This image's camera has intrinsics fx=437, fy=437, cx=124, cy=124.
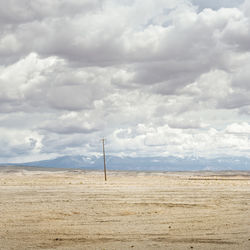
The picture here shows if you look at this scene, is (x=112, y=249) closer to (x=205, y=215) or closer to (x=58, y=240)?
(x=58, y=240)

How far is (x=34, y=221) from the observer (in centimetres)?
2341

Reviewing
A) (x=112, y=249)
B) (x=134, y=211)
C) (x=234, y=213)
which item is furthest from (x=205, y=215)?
(x=112, y=249)

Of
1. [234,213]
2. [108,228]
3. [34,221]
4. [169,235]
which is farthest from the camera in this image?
[234,213]

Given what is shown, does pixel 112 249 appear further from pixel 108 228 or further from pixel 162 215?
pixel 162 215

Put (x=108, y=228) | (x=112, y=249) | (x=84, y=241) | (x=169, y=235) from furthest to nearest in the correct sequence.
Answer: (x=108, y=228) < (x=169, y=235) < (x=84, y=241) < (x=112, y=249)

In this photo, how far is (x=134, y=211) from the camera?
2858cm

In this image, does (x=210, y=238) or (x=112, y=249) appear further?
(x=210, y=238)

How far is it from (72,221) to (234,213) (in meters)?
10.5

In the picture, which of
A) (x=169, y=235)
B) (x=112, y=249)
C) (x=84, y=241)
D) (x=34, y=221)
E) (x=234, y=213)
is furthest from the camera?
(x=234, y=213)

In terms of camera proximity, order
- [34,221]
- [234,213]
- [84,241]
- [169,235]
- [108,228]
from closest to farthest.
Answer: [84,241] < [169,235] < [108,228] < [34,221] < [234,213]

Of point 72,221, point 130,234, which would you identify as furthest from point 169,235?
point 72,221

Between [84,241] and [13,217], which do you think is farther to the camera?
[13,217]

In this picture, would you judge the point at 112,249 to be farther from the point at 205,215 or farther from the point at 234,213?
the point at 234,213

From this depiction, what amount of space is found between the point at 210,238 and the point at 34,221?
33.4ft
